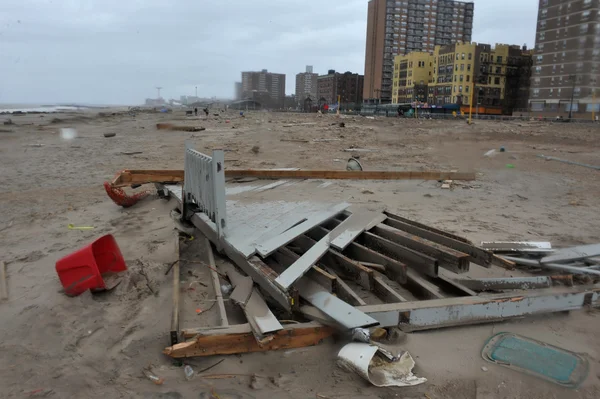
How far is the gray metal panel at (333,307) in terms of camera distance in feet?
9.71

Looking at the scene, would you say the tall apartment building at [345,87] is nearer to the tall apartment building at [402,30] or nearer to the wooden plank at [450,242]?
the tall apartment building at [402,30]

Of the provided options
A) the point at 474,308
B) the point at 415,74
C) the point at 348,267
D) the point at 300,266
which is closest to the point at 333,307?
the point at 300,266

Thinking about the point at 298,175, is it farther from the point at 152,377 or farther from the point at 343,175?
the point at 152,377

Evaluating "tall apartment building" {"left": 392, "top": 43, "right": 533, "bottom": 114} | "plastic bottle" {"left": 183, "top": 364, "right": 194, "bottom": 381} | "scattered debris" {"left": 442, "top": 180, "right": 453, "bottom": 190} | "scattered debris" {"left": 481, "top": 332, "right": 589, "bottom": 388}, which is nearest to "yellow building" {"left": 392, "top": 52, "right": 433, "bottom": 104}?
"tall apartment building" {"left": 392, "top": 43, "right": 533, "bottom": 114}


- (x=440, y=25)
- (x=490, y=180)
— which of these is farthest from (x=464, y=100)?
(x=490, y=180)

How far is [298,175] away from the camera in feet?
28.8

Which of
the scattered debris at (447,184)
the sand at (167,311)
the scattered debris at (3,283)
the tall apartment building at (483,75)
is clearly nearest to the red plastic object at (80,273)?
the sand at (167,311)

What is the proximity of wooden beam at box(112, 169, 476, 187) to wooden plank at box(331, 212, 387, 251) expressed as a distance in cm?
373

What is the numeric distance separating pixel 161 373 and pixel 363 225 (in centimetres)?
266

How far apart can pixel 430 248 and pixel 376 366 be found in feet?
5.01

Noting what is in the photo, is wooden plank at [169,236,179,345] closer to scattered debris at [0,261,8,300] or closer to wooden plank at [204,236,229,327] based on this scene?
wooden plank at [204,236,229,327]

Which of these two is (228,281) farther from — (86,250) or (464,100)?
(464,100)

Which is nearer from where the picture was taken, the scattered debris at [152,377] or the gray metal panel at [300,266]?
the scattered debris at [152,377]

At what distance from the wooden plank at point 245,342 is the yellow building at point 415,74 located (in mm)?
102868
